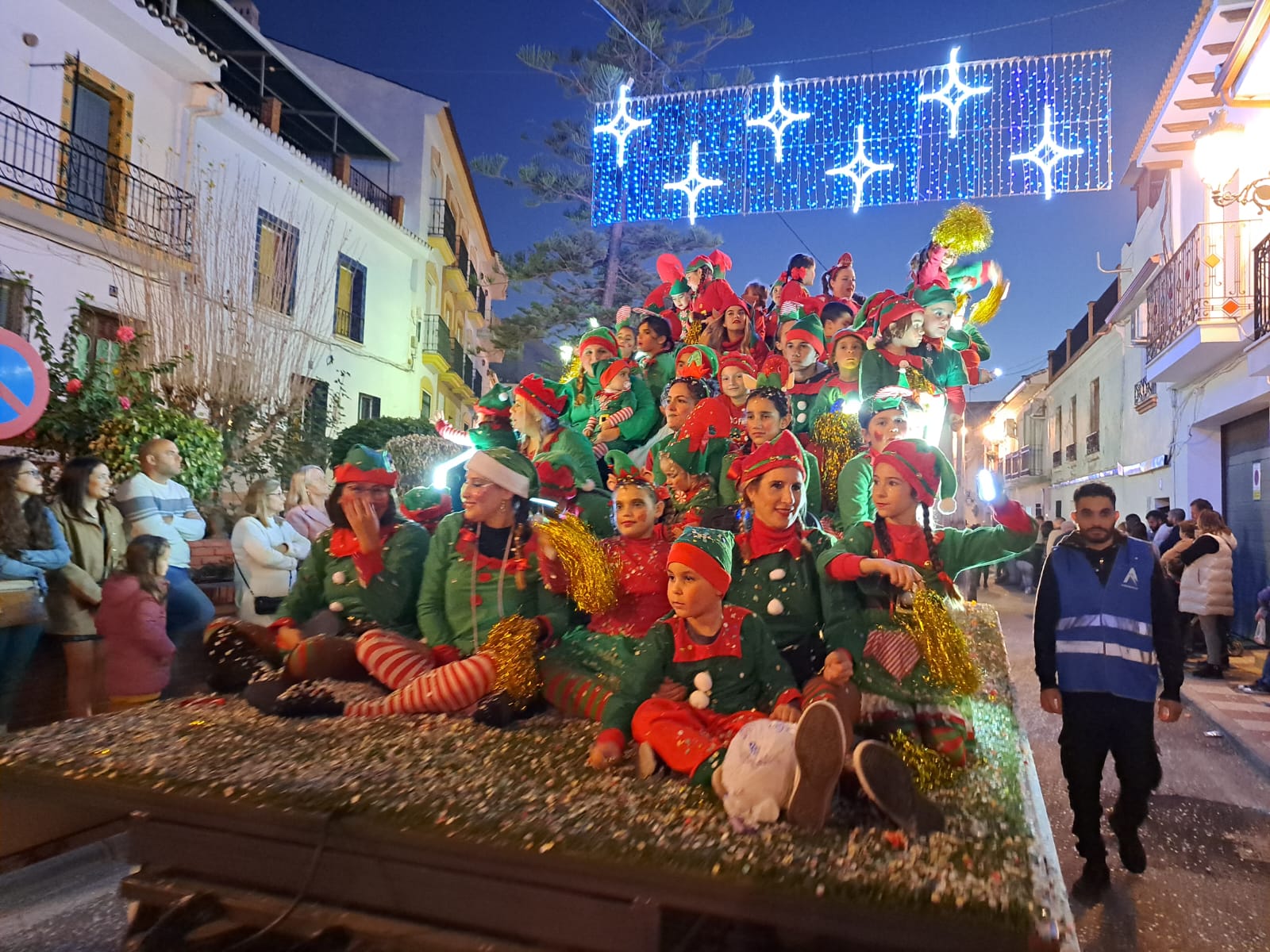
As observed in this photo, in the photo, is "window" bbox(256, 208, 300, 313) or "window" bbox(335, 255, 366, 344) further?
"window" bbox(335, 255, 366, 344)

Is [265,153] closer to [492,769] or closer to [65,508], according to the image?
[65,508]

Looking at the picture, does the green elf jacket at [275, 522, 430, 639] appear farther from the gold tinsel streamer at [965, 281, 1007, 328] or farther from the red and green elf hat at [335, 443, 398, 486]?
the gold tinsel streamer at [965, 281, 1007, 328]

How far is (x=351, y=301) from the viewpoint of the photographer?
20453 millimetres

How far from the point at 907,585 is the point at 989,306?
513cm

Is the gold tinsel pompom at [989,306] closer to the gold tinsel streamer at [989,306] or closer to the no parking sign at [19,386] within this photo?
the gold tinsel streamer at [989,306]

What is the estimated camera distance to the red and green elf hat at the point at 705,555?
9.85ft

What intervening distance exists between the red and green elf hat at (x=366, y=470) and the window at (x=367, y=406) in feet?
56.8

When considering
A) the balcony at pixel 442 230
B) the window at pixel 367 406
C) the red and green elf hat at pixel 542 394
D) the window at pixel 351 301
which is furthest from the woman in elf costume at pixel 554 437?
the balcony at pixel 442 230

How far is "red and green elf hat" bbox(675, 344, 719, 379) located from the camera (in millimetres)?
6148

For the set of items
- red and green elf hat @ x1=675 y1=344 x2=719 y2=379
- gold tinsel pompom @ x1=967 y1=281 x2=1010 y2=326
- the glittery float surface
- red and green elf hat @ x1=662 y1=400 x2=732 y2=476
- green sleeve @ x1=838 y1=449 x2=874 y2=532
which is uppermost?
gold tinsel pompom @ x1=967 y1=281 x2=1010 y2=326

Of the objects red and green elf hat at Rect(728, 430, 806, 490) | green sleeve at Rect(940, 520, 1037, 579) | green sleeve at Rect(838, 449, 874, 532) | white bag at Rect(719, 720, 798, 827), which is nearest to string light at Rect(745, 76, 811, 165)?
green sleeve at Rect(838, 449, 874, 532)

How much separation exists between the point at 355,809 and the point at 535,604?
1.63 m

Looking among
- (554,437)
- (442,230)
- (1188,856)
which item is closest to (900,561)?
(1188,856)

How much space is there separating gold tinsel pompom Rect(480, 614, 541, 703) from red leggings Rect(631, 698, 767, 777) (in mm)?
649
